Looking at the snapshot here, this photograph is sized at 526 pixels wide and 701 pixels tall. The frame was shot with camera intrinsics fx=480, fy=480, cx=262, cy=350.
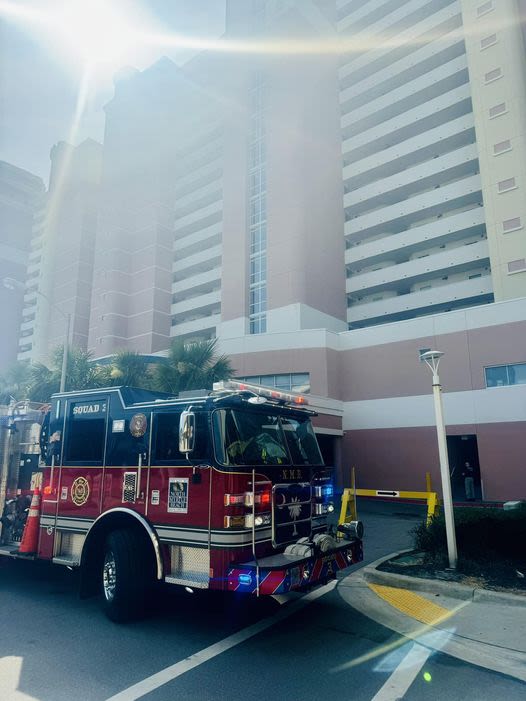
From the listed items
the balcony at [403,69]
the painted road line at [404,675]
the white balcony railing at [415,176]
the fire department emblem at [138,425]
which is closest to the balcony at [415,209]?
the white balcony railing at [415,176]

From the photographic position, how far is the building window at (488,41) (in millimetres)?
37281

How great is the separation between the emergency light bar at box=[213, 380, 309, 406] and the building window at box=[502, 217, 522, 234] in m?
33.1

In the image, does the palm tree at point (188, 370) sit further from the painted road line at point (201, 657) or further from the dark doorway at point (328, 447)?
the painted road line at point (201, 657)

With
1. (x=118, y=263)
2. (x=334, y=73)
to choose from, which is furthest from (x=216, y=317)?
(x=334, y=73)

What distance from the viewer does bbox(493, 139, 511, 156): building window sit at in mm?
35156

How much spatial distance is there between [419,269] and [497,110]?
1293cm

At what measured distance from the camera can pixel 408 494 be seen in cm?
1020

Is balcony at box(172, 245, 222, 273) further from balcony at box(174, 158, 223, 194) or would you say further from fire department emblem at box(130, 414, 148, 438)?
fire department emblem at box(130, 414, 148, 438)

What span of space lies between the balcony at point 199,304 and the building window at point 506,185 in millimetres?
28979

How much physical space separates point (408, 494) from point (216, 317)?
1699 inches

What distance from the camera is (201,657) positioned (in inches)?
198

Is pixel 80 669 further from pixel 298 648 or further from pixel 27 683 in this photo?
pixel 298 648

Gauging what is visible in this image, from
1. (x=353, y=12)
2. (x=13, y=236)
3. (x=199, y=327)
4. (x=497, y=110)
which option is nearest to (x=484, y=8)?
(x=497, y=110)

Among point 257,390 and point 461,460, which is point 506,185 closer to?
point 461,460
